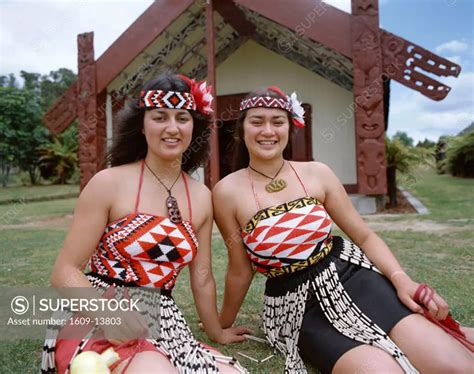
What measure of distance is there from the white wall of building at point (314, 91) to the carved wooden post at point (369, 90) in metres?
2.24

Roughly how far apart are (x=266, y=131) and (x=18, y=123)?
708 inches

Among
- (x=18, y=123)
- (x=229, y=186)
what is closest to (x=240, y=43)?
(x=229, y=186)

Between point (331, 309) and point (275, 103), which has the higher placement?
point (275, 103)

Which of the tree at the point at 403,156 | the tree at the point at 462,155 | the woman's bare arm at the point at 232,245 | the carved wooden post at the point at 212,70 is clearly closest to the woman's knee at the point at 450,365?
the woman's bare arm at the point at 232,245

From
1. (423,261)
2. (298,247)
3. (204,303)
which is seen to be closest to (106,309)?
(204,303)

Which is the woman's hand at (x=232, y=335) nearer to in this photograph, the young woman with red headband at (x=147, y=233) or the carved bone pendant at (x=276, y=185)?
the young woman with red headband at (x=147, y=233)

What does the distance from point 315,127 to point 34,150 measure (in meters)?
15.2

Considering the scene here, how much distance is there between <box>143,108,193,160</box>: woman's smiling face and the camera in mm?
2133

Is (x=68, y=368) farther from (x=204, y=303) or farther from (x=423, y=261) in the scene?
(x=423, y=261)

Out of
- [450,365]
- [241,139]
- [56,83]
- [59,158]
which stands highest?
[56,83]

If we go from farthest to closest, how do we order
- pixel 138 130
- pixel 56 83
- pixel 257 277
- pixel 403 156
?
1. pixel 56 83
2. pixel 403 156
3. pixel 257 277
4. pixel 138 130

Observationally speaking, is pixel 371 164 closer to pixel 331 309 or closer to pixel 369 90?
pixel 369 90

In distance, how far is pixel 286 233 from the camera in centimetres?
222

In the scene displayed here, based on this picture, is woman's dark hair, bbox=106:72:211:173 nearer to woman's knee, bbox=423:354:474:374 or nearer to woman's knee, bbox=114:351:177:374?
woman's knee, bbox=114:351:177:374
